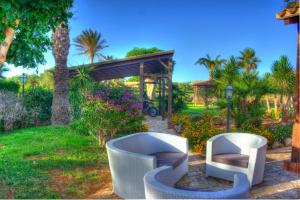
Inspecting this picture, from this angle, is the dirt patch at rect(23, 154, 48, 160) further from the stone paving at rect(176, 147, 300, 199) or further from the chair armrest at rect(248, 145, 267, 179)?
the chair armrest at rect(248, 145, 267, 179)

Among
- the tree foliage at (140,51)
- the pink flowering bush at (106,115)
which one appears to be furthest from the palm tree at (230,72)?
the tree foliage at (140,51)

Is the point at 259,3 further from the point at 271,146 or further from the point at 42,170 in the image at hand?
the point at 42,170

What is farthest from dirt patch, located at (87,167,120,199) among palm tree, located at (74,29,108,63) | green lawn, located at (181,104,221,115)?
palm tree, located at (74,29,108,63)

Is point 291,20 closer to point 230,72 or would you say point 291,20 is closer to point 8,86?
point 230,72

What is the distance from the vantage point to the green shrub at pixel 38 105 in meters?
13.4

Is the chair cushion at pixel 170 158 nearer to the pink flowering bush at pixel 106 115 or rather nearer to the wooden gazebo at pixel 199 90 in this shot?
the pink flowering bush at pixel 106 115

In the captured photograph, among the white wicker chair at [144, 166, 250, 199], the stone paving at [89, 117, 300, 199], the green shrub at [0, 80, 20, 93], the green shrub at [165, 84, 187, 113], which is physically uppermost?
the green shrub at [0, 80, 20, 93]

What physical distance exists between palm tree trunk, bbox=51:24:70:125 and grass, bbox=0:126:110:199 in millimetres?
3675

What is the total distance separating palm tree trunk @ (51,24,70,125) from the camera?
12445mm

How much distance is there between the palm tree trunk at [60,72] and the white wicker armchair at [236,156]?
8.73 metres

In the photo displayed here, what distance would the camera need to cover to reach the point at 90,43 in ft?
116

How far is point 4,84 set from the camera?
16156mm

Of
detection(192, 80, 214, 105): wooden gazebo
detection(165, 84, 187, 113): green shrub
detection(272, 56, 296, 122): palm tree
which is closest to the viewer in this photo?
detection(272, 56, 296, 122): palm tree

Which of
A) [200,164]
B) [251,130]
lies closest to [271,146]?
[251,130]
